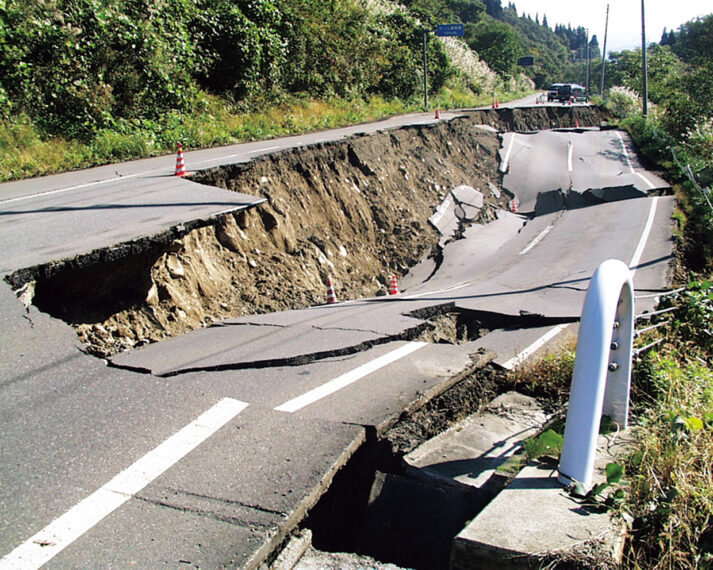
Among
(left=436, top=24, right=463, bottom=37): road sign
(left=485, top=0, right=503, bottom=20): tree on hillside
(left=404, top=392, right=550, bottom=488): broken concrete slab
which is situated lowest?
(left=404, top=392, right=550, bottom=488): broken concrete slab

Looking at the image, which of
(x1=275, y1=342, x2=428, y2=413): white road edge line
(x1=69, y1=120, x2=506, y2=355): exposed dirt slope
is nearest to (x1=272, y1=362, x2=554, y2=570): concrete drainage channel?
(x1=275, y1=342, x2=428, y2=413): white road edge line

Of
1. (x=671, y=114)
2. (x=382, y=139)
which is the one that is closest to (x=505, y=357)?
(x=382, y=139)

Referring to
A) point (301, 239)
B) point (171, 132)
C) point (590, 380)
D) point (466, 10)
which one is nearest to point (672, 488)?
Result: point (590, 380)

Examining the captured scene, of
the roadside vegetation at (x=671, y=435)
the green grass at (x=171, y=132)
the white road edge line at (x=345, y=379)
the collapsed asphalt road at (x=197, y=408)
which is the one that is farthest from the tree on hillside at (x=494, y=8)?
the white road edge line at (x=345, y=379)

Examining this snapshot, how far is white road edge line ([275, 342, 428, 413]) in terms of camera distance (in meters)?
4.72

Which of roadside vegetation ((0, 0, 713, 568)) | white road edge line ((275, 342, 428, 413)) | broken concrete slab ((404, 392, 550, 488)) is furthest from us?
white road edge line ((275, 342, 428, 413))

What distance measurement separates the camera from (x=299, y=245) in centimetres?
1263

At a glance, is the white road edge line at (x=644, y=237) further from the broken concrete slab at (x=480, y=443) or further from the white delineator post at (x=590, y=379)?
the white delineator post at (x=590, y=379)

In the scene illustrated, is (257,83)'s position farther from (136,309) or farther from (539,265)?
(136,309)

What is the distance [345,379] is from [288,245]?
7.26 m

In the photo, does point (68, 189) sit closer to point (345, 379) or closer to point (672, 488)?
point (345, 379)

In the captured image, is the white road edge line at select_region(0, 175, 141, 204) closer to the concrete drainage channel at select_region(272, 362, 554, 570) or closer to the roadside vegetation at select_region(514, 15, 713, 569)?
the concrete drainage channel at select_region(272, 362, 554, 570)

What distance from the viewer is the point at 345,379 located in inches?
210

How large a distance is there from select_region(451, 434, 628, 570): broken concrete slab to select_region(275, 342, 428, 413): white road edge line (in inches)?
73.7
